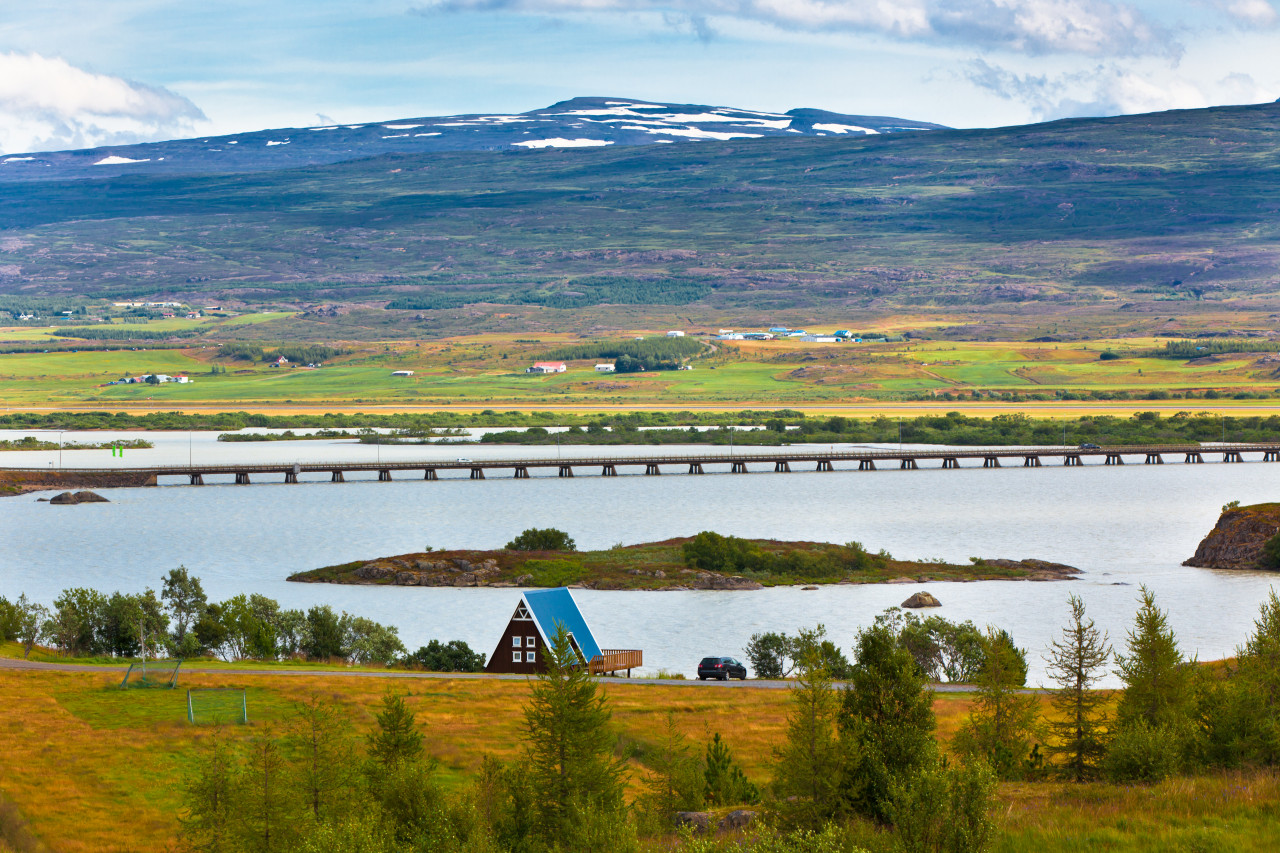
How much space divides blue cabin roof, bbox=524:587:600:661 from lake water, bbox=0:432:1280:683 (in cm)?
760

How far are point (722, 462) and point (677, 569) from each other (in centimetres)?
5372

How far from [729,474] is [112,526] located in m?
57.5

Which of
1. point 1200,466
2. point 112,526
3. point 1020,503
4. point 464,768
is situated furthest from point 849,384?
point 464,768

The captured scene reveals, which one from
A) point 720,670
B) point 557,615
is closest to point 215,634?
point 557,615

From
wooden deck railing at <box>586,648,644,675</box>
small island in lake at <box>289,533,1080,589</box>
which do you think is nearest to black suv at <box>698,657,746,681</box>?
wooden deck railing at <box>586,648,644,675</box>

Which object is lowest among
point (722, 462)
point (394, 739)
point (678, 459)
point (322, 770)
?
point (322, 770)

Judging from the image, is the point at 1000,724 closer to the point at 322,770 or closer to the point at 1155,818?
the point at 1155,818

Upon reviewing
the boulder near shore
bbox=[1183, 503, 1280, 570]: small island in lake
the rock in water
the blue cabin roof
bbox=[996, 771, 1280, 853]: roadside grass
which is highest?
the boulder near shore

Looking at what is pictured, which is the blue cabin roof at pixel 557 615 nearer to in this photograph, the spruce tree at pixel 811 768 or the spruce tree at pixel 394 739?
the spruce tree at pixel 394 739

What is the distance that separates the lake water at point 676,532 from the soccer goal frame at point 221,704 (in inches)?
680

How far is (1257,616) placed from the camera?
53875 millimetres

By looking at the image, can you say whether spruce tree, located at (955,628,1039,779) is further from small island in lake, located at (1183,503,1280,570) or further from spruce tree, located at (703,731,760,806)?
small island in lake, located at (1183,503,1280,570)

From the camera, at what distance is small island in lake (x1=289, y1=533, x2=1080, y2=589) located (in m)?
63.2

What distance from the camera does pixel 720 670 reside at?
3859 centimetres
